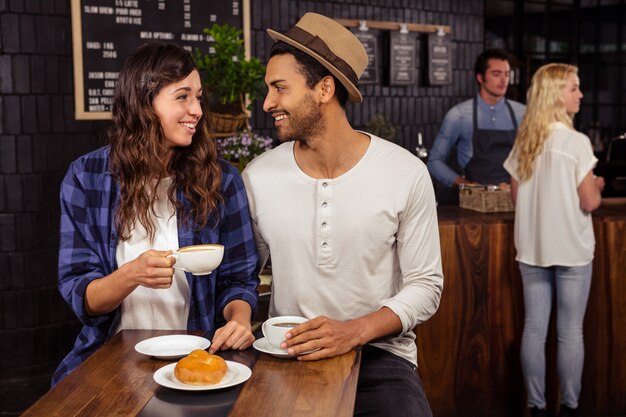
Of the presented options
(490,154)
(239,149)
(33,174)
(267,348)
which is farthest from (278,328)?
(490,154)

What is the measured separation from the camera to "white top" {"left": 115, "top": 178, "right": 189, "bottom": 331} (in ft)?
8.00

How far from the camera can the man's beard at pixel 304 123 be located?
2566 mm

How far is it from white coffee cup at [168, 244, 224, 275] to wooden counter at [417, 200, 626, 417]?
7.17 feet

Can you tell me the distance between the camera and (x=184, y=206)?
8.09 feet

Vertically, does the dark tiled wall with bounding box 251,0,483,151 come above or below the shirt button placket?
above

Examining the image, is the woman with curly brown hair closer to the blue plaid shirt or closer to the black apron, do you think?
the blue plaid shirt

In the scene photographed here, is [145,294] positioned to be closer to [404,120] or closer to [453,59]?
[404,120]

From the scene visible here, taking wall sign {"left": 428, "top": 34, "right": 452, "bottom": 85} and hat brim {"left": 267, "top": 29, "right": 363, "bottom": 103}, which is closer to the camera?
hat brim {"left": 267, "top": 29, "right": 363, "bottom": 103}

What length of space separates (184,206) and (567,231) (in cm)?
213

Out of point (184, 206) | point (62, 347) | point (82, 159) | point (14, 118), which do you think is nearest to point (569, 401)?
point (184, 206)

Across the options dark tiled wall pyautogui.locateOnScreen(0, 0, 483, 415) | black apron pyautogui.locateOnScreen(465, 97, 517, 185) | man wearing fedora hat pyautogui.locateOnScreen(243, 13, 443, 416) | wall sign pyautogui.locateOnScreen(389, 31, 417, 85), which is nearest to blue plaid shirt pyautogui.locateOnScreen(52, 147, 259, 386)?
man wearing fedora hat pyautogui.locateOnScreen(243, 13, 443, 416)

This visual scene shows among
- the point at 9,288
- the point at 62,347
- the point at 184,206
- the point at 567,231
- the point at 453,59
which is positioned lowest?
the point at 62,347

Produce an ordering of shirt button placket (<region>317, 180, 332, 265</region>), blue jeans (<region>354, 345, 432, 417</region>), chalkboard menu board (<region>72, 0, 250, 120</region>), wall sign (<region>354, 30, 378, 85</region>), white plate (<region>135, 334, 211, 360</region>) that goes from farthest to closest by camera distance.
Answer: wall sign (<region>354, 30, 378, 85</region>)
chalkboard menu board (<region>72, 0, 250, 120</region>)
shirt button placket (<region>317, 180, 332, 265</region>)
blue jeans (<region>354, 345, 432, 417</region>)
white plate (<region>135, 334, 211, 360</region>)

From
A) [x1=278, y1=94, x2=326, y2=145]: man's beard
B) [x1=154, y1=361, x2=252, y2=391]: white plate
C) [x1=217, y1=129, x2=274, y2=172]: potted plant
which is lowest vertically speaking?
[x1=154, y1=361, x2=252, y2=391]: white plate
